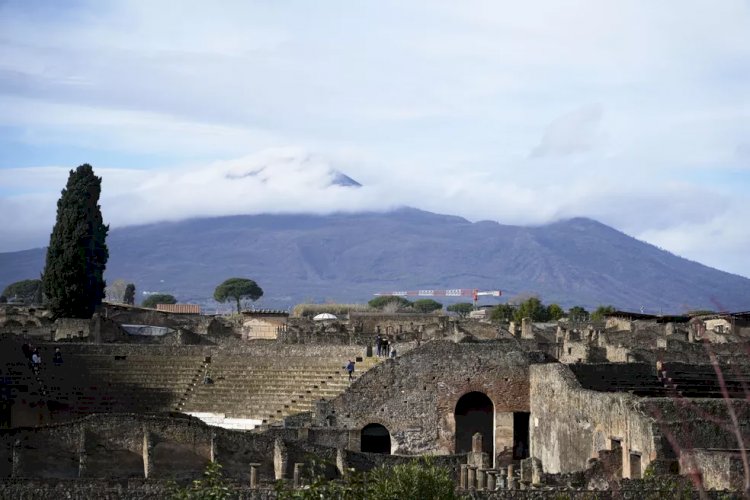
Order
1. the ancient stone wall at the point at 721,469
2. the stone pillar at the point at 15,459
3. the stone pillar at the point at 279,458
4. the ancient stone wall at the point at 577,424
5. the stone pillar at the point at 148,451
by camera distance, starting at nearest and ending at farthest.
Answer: the ancient stone wall at the point at 721,469
the ancient stone wall at the point at 577,424
the stone pillar at the point at 15,459
the stone pillar at the point at 279,458
the stone pillar at the point at 148,451

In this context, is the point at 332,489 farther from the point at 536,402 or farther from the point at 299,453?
the point at 536,402

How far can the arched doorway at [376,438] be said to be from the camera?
165 ft

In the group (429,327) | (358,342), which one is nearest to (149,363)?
(358,342)

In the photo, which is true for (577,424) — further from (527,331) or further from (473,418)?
(527,331)

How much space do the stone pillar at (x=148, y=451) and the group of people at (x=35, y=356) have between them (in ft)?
54.4

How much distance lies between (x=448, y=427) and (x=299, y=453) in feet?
36.2

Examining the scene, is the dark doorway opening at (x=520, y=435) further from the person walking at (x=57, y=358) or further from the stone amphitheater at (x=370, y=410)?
the person walking at (x=57, y=358)

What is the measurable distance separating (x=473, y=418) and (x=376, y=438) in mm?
3712

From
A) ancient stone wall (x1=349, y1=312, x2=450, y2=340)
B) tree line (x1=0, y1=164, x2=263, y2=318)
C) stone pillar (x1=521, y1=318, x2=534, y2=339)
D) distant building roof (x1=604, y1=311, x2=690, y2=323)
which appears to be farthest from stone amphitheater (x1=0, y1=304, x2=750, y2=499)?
distant building roof (x1=604, y1=311, x2=690, y2=323)

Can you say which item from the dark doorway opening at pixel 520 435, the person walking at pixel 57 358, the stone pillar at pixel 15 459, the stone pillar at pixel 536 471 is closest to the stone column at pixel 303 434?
the stone pillar at pixel 536 471

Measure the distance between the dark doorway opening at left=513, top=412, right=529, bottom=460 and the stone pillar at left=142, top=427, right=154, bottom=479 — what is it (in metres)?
14.1

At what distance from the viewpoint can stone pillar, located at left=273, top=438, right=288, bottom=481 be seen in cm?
3962

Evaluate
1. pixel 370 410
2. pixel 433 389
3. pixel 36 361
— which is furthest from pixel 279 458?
pixel 36 361

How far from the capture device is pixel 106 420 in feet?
136
